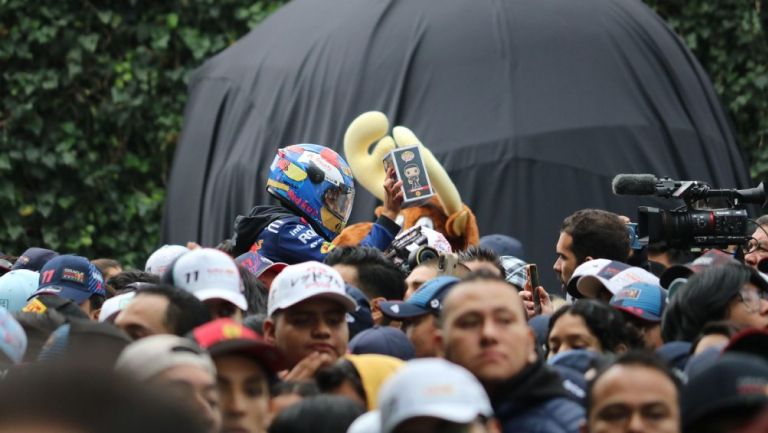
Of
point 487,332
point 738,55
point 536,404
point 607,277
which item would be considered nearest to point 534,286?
point 607,277

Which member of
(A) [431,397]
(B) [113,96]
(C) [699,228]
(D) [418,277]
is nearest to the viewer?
(A) [431,397]

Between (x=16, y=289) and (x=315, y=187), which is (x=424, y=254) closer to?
(x=315, y=187)

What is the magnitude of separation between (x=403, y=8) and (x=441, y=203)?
4.53 metres

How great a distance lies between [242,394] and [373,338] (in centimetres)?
126

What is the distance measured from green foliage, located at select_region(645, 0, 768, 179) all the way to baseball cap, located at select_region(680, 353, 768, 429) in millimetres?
10952

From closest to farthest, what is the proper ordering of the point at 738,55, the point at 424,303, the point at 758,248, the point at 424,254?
the point at 424,303, the point at 424,254, the point at 758,248, the point at 738,55

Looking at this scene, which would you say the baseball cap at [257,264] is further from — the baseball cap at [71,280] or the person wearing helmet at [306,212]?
the baseball cap at [71,280]

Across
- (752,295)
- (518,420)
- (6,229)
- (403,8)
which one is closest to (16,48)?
(6,229)

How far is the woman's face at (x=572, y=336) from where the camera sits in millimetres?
5594

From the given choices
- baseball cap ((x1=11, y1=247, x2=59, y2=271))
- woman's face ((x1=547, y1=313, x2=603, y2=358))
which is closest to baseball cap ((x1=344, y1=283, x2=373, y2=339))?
woman's face ((x1=547, y1=313, x2=603, y2=358))

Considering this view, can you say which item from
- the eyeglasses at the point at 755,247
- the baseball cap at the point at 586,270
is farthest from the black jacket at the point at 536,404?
the eyeglasses at the point at 755,247

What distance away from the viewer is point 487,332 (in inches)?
175

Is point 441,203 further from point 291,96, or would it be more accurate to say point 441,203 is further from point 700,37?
point 700,37

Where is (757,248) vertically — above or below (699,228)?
below
